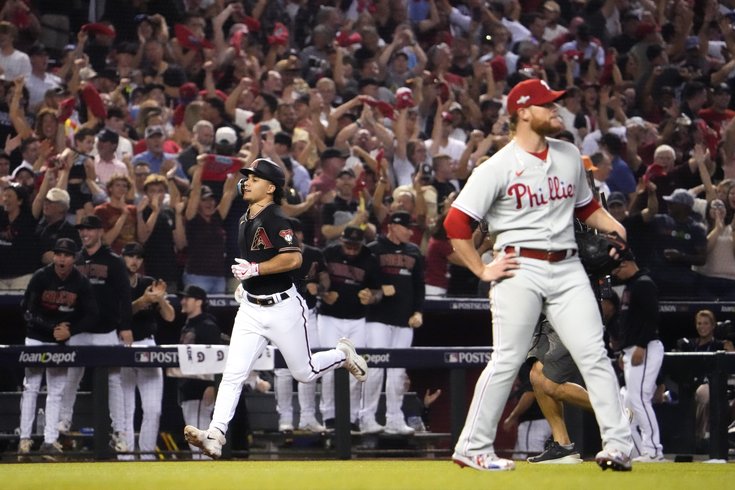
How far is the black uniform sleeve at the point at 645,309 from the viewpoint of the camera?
1103cm

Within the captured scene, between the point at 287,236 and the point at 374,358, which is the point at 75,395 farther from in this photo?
the point at 287,236

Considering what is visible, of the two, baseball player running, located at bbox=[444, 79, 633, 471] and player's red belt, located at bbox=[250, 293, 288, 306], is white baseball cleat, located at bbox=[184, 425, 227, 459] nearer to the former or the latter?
player's red belt, located at bbox=[250, 293, 288, 306]

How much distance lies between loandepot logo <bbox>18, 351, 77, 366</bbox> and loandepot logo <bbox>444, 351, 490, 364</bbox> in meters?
3.12

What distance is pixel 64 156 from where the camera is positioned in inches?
472

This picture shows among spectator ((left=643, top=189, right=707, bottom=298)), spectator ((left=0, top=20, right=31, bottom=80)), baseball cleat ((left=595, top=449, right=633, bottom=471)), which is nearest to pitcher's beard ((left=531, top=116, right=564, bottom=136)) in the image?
baseball cleat ((left=595, top=449, right=633, bottom=471))

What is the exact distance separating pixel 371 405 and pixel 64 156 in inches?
142

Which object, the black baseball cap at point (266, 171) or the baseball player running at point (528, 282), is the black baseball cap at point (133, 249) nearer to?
the black baseball cap at point (266, 171)

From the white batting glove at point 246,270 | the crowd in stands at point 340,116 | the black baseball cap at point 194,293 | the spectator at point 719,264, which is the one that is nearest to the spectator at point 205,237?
the crowd in stands at point 340,116

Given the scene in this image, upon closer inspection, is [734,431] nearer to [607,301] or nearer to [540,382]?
[607,301]

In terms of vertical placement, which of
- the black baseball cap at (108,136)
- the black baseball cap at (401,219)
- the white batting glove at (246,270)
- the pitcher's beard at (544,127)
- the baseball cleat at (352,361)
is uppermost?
the black baseball cap at (108,136)

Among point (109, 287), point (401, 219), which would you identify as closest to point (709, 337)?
point (401, 219)

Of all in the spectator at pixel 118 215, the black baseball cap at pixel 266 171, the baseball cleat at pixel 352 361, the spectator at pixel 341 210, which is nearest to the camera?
the black baseball cap at pixel 266 171

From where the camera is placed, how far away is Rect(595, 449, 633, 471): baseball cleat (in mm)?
6336

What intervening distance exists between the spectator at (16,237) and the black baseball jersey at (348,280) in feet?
8.79
